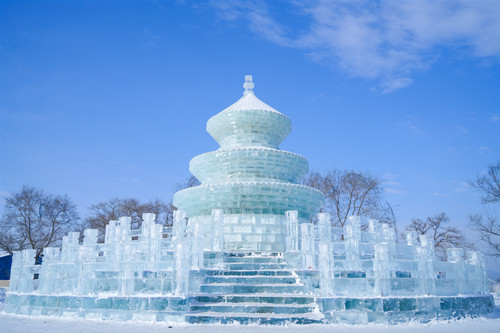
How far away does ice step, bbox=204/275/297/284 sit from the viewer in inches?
402

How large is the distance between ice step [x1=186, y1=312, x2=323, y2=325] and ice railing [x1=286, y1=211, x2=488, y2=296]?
77 cm

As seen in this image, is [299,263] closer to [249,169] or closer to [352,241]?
[352,241]

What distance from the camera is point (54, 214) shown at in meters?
36.5

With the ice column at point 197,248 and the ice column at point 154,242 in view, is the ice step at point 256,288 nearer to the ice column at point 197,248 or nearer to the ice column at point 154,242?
the ice column at point 197,248

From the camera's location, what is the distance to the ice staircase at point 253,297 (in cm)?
859

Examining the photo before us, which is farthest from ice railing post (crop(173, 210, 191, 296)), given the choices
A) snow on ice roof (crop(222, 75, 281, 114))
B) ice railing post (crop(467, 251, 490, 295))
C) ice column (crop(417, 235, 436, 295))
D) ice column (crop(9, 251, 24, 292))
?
snow on ice roof (crop(222, 75, 281, 114))

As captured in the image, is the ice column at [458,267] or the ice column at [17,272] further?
the ice column at [17,272]

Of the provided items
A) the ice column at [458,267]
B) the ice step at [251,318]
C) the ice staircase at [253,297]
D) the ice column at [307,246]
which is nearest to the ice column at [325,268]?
the ice staircase at [253,297]

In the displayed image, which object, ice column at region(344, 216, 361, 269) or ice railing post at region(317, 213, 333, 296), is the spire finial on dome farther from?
ice railing post at region(317, 213, 333, 296)

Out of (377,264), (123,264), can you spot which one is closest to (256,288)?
(377,264)

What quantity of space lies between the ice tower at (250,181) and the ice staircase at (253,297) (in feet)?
11.6

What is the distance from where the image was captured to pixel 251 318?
8.53 metres

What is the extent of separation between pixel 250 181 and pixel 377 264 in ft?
23.3

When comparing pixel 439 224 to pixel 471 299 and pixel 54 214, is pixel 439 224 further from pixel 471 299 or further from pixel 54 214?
pixel 54 214
